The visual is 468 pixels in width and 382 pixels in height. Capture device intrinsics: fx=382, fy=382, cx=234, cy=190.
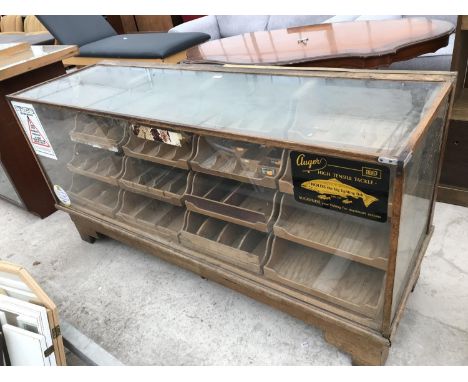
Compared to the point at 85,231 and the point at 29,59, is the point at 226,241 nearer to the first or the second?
the point at 85,231

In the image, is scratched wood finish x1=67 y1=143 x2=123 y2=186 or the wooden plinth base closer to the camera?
the wooden plinth base

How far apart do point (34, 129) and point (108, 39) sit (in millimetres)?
2774

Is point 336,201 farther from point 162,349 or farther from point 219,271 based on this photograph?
point 162,349

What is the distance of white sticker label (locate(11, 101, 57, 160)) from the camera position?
5.66 feet

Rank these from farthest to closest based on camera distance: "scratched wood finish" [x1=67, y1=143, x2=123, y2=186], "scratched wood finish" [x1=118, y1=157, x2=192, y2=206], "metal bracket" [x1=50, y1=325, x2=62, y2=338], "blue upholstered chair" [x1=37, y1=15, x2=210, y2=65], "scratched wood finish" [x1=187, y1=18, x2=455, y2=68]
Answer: "blue upholstered chair" [x1=37, y1=15, x2=210, y2=65], "scratched wood finish" [x1=187, y1=18, x2=455, y2=68], "scratched wood finish" [x1=67, y1=143, x2=123, y2=186], "scratched wood finish" [x1=118, y1=157, x2=192, y2=206], "metal bracket" [x1=50, y1=325, x2=62, y2=338]

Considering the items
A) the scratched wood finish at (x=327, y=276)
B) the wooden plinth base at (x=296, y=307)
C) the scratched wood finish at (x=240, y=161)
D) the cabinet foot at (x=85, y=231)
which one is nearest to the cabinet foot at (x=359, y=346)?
the wooden plinth base at (x=296, y=307)

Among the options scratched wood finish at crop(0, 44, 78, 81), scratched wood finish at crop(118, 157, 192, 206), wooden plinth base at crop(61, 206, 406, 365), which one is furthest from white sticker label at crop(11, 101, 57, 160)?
wooden plinth base at crop(61, 206, 406, 365)

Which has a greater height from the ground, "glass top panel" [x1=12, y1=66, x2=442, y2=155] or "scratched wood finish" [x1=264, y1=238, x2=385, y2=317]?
"glass top panel" [x1=12, y1=66, x2=442, y2=155]

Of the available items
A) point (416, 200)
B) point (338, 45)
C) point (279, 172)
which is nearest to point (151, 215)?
point (279, 172)

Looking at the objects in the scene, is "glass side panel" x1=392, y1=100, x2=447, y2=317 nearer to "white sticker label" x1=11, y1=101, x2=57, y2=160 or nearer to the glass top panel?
the glass top panel

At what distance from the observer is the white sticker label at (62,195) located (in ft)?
6.50

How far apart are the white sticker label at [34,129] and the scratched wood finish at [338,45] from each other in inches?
49.9
